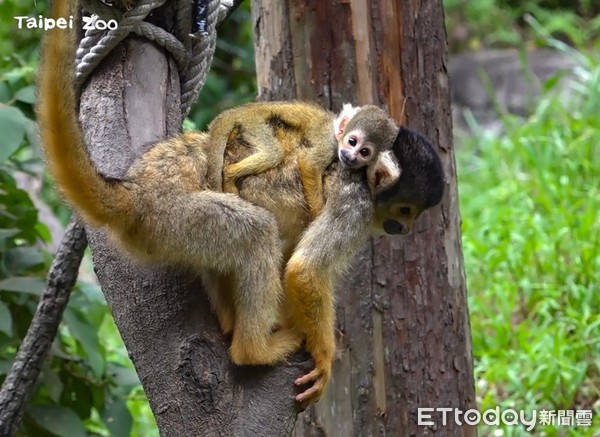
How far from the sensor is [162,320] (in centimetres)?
242

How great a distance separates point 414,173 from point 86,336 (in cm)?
150

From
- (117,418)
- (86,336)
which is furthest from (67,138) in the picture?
(117,418)

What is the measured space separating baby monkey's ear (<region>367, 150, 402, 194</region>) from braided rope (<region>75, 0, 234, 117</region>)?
0.66 m

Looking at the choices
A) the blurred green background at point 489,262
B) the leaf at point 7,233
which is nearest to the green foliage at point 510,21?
the blurred green background at point 489,262

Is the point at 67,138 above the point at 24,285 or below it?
above

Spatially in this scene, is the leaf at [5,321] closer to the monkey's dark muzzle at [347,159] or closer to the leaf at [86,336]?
the leaf at [86,336]

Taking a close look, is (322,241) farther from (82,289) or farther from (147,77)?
(82,289)

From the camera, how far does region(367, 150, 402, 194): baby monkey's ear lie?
2.84 m

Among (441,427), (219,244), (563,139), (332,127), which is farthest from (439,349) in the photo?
(563,139)

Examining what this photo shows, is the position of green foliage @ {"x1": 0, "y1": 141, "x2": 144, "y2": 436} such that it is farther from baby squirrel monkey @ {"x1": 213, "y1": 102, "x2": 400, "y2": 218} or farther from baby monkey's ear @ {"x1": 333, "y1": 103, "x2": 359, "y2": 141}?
baby monkey's ear @ {"x1": 333, "y1": 103, "x2": 359, "y2": 141}

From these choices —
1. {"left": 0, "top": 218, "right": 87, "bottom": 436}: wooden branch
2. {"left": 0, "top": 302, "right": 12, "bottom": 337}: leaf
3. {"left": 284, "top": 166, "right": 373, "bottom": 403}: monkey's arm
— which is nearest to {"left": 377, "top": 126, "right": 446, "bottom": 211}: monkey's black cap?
{"left": 284, "top": 166, "right": 373, "bottom": 403}: monkey's arm

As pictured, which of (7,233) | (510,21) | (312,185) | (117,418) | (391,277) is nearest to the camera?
(312,185)

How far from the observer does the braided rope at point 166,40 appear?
266 cm

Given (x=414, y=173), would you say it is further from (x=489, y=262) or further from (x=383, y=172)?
(x=489, y=262)
